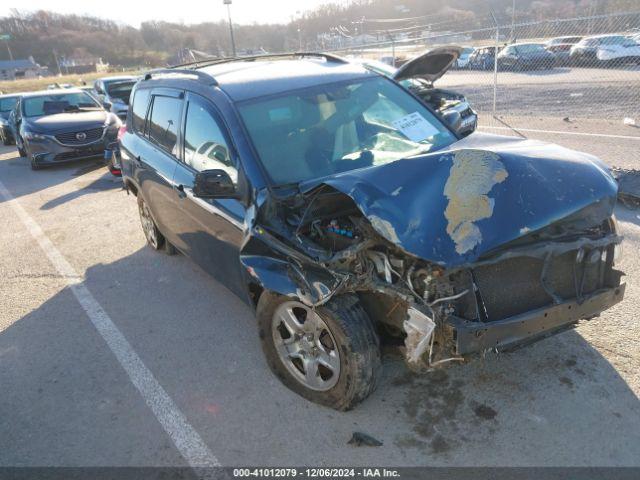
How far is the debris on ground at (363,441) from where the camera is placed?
2758 mm

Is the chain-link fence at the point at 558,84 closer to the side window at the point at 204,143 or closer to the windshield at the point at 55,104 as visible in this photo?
the side window at the point at 204,143

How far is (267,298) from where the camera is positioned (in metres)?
3.17

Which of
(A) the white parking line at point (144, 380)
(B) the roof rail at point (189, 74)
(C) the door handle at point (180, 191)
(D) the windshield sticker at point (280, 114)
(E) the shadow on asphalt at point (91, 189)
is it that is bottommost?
(E) the shadow on asphalt at point (91, 189)

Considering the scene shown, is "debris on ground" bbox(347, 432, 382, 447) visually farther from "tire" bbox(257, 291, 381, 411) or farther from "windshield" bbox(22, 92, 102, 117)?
"windshield" bbox(22, 92, 102, 117)

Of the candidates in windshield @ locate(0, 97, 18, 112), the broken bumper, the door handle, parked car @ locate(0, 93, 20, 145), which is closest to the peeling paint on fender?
the broken bumper

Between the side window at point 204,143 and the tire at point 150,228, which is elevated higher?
the side window at point 204,143

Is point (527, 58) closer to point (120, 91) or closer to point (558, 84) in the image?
point (558, 84)

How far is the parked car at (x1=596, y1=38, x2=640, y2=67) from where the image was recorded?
1669 cm

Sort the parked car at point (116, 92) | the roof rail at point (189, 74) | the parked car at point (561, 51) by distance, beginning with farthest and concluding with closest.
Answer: the parked car at point (561, 51), the parked car at point (116, 92), the roof rail at point (189, 74)

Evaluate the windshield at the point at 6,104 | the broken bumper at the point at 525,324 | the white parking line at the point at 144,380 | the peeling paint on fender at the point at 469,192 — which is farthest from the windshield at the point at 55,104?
the broken bumper at the point at 525,324

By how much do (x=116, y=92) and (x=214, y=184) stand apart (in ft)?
47.7

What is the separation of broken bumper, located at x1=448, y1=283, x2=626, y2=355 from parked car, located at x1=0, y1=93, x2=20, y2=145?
17.1 m

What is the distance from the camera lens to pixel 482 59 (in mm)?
21906

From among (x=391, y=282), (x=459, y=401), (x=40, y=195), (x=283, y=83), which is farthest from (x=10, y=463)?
(x=40, y=195)
